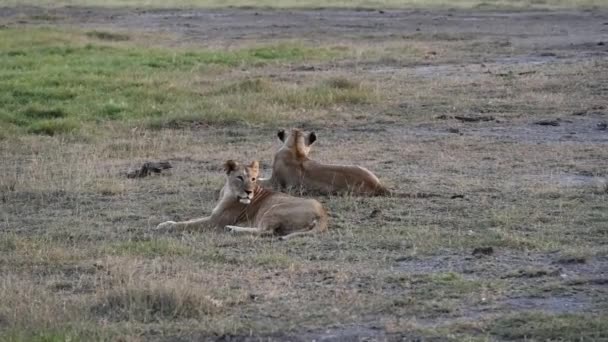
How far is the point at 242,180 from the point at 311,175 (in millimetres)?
1358

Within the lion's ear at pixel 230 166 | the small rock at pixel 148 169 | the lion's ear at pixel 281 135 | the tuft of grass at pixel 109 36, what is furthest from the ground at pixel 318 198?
the tuft of grass at pixel 109 36

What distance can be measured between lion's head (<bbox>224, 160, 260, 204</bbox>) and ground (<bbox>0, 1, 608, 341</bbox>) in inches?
18.9

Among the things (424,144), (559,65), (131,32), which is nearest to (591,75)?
(559,65)

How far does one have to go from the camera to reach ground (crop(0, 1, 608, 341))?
700 centimetres

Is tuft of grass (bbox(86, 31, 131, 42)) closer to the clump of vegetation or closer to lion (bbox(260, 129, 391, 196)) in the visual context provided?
the clump of vegetation

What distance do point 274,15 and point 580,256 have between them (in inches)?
1433

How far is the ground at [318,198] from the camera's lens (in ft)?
23.0

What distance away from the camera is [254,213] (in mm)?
9906

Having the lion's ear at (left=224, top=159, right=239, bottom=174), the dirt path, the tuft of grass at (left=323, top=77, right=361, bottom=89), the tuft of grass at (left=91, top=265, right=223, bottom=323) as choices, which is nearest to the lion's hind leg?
the lion's ear at (left=224, top=159, right=239, bottom=174)

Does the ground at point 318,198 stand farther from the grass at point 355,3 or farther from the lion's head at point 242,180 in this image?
the grass at point 355,3

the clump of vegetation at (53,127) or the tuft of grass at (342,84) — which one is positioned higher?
the tuft of grass at (342,84)

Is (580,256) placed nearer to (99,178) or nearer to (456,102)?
(99,178)

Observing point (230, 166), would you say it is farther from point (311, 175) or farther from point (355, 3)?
point (355, 3)

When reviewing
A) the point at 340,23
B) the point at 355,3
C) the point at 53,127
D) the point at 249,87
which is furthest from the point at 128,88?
the point at 355,3
